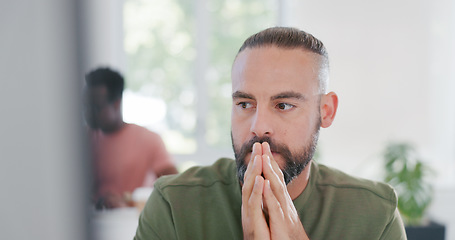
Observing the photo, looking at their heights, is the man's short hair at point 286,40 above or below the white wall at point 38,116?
above

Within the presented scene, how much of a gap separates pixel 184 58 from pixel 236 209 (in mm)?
2942

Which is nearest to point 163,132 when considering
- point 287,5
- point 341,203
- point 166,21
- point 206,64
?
point 206,64

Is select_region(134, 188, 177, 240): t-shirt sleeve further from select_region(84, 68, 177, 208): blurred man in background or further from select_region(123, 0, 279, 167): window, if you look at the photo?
select_region(123, 0, 279, 167): window

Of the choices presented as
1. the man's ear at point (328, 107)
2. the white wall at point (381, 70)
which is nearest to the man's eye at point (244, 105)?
the man's ear at point (328, 107)

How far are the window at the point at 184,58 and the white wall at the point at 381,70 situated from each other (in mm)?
607

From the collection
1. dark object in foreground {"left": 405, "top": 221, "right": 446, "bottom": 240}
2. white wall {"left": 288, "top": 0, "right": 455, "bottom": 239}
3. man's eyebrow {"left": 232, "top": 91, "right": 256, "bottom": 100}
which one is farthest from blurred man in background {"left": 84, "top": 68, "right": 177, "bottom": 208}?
white wall {"left": 288, "top": 0, "right": 455, "bottom": 239}

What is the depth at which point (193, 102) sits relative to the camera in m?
3.97

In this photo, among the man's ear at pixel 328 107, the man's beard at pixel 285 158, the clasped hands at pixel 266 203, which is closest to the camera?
the clasped hands at pixel 266 203

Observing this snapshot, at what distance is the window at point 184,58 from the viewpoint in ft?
12.7

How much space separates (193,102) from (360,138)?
149cm

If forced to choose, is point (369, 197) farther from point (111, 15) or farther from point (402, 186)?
point (111, 15)

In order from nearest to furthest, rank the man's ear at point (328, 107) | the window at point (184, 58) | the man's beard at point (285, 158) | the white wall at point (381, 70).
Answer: the man's beard at point (285, 158), the man's ear at point (328, 107), the white wall at point (381, 70), the window at point (184, 58)

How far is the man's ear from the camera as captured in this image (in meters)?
1.21

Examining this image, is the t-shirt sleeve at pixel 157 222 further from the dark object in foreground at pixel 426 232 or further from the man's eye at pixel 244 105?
the dark object in foreground at pixel 426 232
